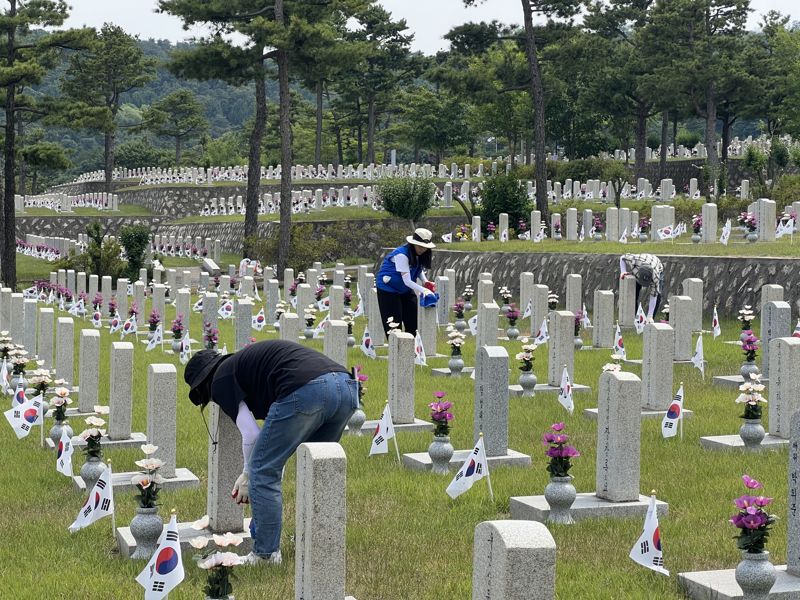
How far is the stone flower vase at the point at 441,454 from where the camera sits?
1059 cm

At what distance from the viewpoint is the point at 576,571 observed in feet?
24.8

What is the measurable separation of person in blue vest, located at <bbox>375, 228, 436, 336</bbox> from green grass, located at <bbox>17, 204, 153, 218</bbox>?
159 ft

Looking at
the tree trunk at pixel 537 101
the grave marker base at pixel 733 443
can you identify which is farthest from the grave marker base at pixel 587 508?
the tree trunk at pixel 537 101

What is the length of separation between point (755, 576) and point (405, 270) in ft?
35.2

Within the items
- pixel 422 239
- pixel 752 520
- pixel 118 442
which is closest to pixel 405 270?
pixel 422 239

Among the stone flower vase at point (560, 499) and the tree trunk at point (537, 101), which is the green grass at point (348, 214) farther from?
the stone flower vase at point (560, 499)

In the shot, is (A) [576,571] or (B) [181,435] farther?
(B) [181,435]

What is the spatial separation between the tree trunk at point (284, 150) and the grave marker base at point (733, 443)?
2880 centimetres

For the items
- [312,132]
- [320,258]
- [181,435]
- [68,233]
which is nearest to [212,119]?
[312,132]

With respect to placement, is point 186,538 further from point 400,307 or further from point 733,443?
point 400,307

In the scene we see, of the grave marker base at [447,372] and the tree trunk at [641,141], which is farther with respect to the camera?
the tree trunk at [641,141]

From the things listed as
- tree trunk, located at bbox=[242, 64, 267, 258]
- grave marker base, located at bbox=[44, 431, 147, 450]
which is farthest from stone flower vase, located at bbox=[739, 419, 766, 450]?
tree trunk, located at bbox=[242, 64, 267, 258]

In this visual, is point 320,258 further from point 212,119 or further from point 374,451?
point 212,119

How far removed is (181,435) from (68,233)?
52183mm
